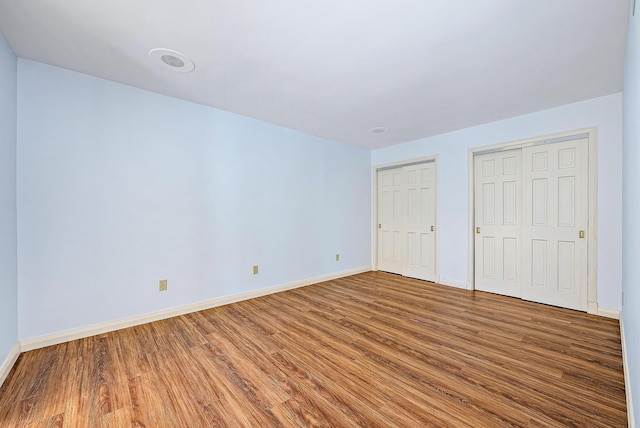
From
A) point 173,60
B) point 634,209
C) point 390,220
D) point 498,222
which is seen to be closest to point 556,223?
point 498,222

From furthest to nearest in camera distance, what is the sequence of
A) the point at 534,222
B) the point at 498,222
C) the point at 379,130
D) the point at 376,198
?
the point at 376,198
the point at 379,130
the point at 498,222
the point at 534,222

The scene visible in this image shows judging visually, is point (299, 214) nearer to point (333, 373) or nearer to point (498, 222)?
point (333, 373)

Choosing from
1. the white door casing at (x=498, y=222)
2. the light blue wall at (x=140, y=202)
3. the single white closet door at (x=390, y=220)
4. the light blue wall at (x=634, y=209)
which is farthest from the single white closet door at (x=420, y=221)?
the light blue wall at (x=634, y=209)

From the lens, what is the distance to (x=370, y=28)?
1.80 m

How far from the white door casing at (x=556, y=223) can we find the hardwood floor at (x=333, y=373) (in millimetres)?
348

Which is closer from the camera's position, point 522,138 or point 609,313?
point 609,313

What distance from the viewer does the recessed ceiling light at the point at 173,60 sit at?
208 centimetres

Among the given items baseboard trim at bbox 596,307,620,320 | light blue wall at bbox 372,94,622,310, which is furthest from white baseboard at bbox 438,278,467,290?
baseboard trim at bbox 596,307,620,320

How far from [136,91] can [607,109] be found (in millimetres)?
5005

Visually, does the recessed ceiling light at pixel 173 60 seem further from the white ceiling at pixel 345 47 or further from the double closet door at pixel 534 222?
the double closet door at pixel 534 222

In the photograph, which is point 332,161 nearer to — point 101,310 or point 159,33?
point 159,33

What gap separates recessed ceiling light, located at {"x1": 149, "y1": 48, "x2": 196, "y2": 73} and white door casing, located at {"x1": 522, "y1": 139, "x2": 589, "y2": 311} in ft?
13.2

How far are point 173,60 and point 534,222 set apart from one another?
14.4 feet

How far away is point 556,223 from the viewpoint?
3229 millimetres
